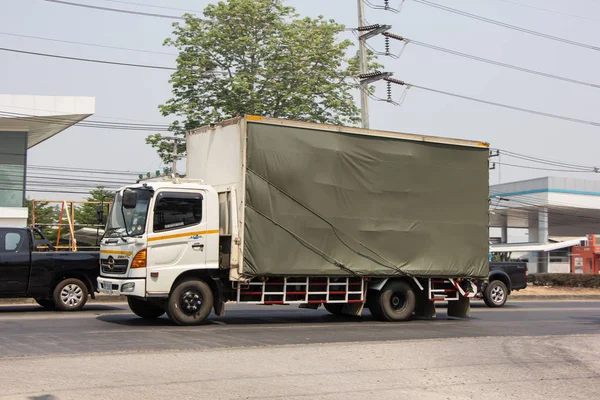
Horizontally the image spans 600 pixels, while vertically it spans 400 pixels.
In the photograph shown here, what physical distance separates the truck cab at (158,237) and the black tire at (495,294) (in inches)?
430

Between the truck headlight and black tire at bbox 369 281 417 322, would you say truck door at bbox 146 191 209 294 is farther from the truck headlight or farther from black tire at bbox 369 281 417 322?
black tire at bbox 369 281 417 322

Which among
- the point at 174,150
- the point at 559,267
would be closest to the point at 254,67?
the point at 174,150

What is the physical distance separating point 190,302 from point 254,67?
19983 millimetres

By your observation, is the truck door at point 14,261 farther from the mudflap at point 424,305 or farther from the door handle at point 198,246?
the mudflap at point 424,305

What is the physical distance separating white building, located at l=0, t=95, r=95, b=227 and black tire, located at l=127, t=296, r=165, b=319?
21783mm

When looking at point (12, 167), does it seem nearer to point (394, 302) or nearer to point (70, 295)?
point (70, 295)

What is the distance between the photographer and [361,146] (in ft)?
51.5

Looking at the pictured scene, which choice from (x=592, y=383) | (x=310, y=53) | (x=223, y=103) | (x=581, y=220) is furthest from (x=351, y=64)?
(x=581, y=220)

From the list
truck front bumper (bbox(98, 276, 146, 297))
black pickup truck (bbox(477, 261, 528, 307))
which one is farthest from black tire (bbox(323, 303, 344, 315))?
black pickup truck (bbox(477, 261, 528, 307))

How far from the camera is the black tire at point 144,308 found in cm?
1523

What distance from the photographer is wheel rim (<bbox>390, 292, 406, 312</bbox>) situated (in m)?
16.4

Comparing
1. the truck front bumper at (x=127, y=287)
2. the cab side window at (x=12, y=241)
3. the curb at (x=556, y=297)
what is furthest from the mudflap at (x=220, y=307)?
the curb at (x=556, y=297)

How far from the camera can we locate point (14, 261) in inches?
656

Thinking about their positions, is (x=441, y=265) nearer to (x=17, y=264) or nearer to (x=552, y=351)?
(x=552, y=351)
